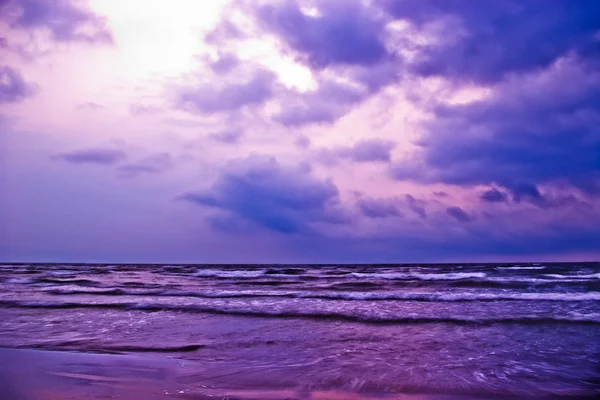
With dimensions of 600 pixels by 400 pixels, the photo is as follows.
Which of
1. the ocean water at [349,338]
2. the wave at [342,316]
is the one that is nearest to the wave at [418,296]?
the ocean water at [349,338]

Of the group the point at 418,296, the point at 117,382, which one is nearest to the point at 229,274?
the point at 418,296

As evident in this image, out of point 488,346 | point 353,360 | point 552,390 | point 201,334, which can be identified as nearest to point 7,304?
point 201,334

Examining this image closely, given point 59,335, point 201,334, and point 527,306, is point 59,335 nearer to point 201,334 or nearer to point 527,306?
point 201,334

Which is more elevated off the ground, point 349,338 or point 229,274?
point 349,338

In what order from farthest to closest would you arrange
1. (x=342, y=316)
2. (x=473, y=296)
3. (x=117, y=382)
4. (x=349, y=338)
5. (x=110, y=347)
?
(x=473, y=296), (x=342, y=316), (x=349, y=338), (x=110, y=347), (x=117, y=382)

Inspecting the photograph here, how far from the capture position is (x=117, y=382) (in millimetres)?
5988

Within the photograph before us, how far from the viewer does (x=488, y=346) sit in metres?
8.69

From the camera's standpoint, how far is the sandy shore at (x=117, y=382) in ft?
17.7

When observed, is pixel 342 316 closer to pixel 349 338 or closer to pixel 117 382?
pixel 349 338

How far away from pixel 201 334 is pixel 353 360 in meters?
3.99

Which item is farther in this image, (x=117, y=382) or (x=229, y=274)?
(x=229, y=274)

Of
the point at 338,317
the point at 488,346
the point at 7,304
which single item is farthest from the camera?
the point at 7,304

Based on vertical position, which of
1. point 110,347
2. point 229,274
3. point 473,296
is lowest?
point 229,274

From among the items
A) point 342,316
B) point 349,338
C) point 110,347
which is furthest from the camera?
point 342,316
